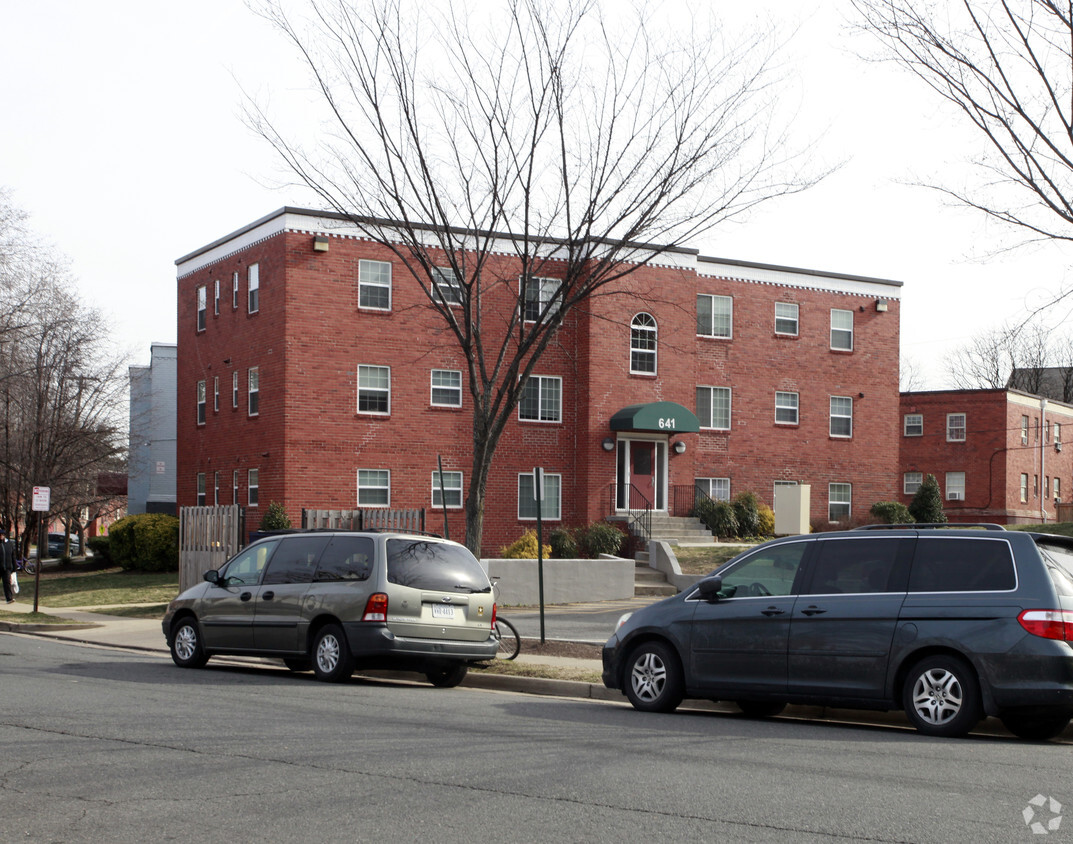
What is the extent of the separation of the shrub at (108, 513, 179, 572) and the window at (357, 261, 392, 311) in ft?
29.3

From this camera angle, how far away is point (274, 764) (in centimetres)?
798

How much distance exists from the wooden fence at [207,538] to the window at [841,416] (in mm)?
21672

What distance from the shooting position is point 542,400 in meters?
35.0

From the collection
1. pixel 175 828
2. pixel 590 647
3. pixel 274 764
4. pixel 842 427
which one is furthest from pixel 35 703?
pixel 842 427

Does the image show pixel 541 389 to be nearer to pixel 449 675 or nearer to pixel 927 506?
pixel 927 506

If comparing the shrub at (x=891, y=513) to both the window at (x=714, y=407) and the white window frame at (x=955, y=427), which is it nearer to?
the window at (x=714, y=407)

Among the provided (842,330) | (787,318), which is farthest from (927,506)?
(787,318)

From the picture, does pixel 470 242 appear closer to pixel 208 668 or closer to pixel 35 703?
pixel 208 668

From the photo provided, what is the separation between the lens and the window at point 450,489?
33.7m

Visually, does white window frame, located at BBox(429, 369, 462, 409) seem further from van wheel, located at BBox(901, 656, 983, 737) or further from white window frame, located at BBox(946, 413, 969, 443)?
white window frame, located at BBox(946, 413, 969, 443)

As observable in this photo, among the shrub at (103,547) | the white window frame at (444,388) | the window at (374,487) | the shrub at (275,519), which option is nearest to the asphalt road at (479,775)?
the shrub at (275,519)

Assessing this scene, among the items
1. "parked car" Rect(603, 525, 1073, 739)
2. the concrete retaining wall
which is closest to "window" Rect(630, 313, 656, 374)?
the concrete retaining wall

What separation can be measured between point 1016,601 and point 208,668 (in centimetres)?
999

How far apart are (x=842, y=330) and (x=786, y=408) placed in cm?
343
